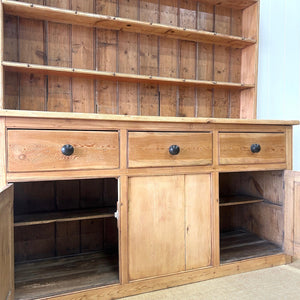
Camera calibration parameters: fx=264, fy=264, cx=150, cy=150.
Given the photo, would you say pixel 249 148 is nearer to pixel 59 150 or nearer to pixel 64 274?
pixel 59 150

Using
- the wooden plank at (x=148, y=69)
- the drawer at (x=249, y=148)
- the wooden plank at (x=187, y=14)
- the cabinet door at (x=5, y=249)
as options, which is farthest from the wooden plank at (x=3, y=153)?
the wooden plank at (x=187, y=14)

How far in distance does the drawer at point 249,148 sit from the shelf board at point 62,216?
77 cm

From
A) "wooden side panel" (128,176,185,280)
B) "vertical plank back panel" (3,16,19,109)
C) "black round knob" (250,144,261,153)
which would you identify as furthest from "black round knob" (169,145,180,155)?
"vertical plank back panel" (3,16,19,109)

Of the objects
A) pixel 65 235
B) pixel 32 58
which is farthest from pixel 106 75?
pixel 65 235

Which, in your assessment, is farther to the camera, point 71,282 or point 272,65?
point 272,65

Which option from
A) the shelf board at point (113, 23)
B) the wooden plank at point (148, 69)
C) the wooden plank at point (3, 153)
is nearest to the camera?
the wooden plank at point (3, 153)

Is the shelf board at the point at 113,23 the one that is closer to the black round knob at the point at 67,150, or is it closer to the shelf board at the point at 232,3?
the shelf board at the point at 232,3

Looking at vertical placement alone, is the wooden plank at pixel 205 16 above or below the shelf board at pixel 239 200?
above

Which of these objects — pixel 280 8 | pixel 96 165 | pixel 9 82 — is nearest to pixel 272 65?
pixel 280 8

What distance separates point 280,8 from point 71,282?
2.63 m

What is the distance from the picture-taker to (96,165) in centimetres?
129

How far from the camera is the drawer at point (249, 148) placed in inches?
60.4

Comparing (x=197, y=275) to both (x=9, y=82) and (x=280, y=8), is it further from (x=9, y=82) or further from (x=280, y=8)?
(x=280, y=8)

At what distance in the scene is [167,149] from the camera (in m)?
1.41
